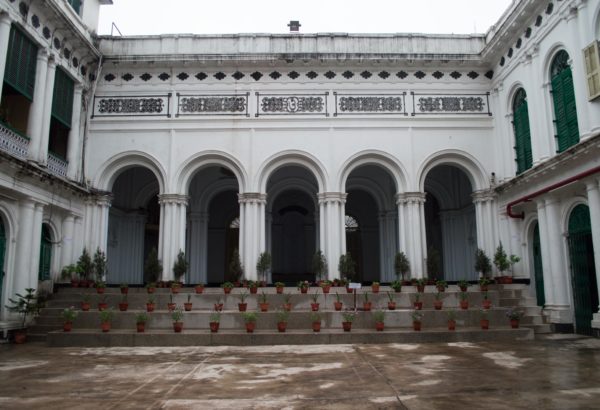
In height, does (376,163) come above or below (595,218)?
above

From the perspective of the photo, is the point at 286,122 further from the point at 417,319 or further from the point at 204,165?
the point at 417,319

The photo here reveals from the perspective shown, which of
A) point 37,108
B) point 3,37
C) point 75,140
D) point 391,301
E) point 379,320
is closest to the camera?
point 379,320

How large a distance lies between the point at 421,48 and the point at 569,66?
219 inches

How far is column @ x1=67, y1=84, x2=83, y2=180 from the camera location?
14766 millimetres

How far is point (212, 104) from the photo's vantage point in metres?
15.9

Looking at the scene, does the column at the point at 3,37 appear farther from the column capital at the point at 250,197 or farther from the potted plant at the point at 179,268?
the column capital at the point at 250,197

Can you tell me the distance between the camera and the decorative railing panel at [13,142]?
11.3m

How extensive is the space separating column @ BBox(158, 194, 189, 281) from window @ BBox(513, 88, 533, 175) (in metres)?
10.6

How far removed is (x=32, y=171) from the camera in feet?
38.9

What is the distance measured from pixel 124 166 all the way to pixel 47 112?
317 centimetres

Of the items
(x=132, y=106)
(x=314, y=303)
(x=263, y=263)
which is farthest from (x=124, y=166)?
(x=314, y=303)

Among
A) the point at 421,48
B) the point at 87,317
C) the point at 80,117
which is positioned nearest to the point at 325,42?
the point at 421,48

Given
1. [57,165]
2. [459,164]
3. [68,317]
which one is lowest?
[68,317]

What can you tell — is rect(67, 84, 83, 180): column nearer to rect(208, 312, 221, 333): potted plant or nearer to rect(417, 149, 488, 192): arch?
rect(208, 312, 221, 333): potted plant
